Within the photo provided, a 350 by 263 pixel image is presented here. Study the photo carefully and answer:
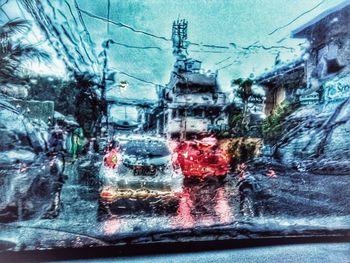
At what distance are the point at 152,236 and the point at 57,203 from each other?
69cm

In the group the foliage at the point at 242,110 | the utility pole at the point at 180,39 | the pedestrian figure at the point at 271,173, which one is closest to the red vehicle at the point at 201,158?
the foliage at the point at 242,110

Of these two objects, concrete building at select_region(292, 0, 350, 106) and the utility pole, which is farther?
concrete building at select_region(292, 0, 350, 106)

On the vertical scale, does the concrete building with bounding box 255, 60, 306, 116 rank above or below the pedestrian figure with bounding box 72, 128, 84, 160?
above

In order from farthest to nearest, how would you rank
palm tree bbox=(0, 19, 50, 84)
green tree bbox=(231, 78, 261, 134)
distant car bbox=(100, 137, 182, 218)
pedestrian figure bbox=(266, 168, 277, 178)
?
pedestrian figure bbox=(266, 168, 277, 178)
green tree bbox=(231, 78, 261, 134)
distant car bbox=(100, 137, 182, 218)
palm tree bbox=(0, 19, 50, 84)

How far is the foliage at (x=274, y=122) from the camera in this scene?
2592 mm

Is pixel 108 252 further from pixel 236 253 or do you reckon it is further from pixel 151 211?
pixel 236 253

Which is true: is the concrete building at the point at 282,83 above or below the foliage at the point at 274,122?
above

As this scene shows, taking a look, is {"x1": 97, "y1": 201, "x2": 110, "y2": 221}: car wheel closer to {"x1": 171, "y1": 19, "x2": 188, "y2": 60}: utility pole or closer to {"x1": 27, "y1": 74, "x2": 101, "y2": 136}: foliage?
{"x1": 27, "y1": 74, "x2": 101, "y2": 136}: foliage

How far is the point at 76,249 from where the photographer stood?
233cm

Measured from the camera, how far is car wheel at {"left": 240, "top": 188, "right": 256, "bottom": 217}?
257 cm

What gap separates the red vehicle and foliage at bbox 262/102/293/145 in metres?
0.37

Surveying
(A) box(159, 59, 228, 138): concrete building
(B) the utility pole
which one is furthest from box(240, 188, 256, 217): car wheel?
(B) the utility pole

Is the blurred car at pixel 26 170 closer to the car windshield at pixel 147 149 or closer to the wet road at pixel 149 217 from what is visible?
the wet road at pixel 149 217

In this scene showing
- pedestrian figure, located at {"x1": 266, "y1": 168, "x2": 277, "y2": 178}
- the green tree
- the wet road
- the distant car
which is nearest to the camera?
the wet road
